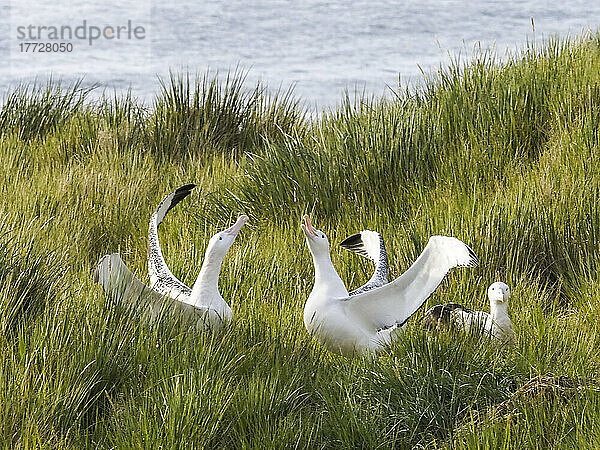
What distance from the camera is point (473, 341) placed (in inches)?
108

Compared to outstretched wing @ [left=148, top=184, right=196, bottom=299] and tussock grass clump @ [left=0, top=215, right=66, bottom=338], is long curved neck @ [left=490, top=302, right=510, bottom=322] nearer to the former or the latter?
outstretched wing @ [left=148, top=184, right=196, bottom=299]

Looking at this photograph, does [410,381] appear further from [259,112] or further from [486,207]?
[259,112]

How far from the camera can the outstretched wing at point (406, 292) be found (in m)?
2.81

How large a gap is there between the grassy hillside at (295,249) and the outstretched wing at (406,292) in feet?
0.52

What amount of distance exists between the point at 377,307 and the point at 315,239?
0.31 m

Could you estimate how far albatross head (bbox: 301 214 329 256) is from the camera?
295 cm

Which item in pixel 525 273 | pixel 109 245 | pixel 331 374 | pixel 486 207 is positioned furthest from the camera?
pixel 109 245

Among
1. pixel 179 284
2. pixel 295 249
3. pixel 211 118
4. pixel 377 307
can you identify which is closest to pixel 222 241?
pixel 179 284

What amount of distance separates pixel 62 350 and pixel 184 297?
1.86ft

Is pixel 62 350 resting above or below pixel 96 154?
above

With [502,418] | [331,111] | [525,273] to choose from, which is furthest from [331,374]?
[331,111]

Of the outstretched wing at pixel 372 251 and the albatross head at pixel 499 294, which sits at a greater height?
the albatross head at pixel 499 294

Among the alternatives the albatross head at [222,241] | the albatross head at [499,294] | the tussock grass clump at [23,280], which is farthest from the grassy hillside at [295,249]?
the albatross head at [222,241]

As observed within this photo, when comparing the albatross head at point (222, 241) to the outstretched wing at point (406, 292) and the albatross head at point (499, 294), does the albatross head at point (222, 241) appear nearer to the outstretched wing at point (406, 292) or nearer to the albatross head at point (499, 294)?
the outstretched wing at point (406, 292)
